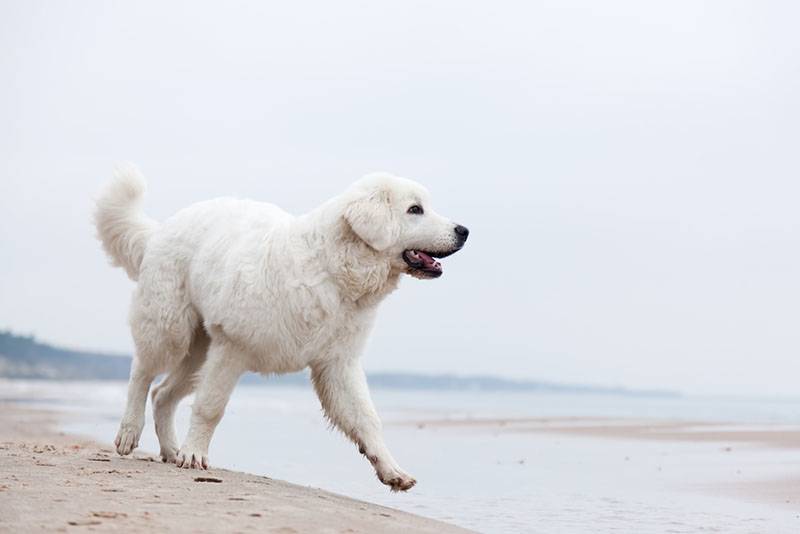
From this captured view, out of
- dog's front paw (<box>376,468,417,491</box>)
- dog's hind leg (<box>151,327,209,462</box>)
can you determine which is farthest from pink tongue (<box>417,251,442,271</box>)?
dog's hind leg (<box>151,327,209,462</box>)

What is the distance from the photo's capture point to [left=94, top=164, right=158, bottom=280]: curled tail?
835cm

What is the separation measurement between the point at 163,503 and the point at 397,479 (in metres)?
2.00

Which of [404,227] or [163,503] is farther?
[404,227]

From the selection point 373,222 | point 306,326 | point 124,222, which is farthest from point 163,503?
point 124,222

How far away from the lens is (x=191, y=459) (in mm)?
7047

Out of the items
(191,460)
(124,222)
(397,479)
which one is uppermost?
(124,222)

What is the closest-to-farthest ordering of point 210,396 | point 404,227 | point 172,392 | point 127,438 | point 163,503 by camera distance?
1. point 163,503
2. point 404,227
3. point 210,396
4. point 127,438
5. point 172,392

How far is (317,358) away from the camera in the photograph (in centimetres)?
691

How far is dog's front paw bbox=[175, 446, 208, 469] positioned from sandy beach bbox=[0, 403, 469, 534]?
0.29 ft

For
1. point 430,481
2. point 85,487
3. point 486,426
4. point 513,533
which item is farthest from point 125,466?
A: point 486,426

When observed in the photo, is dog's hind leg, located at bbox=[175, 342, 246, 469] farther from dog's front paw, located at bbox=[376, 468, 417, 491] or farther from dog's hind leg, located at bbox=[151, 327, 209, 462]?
dog's front paw, located at bbox=[376, 468, 417, 491]

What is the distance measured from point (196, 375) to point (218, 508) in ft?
7.90

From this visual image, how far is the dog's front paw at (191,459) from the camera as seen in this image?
7031 mm

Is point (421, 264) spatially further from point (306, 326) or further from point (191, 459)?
point (191, 459)
